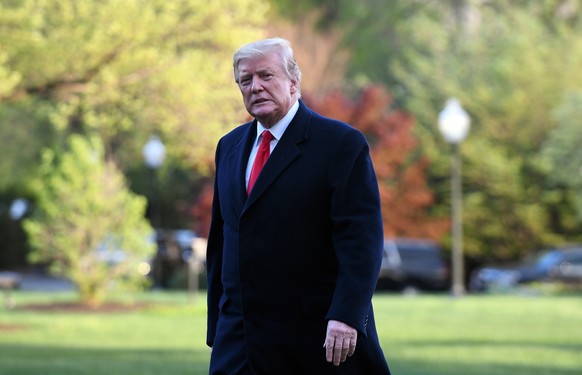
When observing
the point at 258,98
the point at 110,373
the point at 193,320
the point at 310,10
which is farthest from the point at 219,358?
the point at 310,10

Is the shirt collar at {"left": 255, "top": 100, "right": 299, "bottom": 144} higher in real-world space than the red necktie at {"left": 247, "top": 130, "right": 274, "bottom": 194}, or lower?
higher

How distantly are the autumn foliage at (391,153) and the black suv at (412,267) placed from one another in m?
1.21

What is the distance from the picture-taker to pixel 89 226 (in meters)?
24.0

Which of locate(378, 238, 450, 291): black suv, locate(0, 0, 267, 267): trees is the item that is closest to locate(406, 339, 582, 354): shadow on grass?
locate(0, 0, 267, 267): trees

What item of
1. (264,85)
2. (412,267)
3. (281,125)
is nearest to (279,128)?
(281,125)

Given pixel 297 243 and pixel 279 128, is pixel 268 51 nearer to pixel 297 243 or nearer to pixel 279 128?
pixel 279 128

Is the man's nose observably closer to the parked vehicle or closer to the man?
the man

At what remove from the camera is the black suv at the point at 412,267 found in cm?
3597

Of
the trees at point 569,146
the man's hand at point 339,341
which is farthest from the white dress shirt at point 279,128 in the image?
the trees at point 569,146

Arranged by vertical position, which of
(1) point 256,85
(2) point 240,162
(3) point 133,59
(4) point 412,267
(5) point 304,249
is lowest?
(5) point 304,249

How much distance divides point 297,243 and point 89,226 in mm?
19458

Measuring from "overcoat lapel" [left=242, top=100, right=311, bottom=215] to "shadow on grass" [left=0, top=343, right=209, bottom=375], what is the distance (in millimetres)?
7258

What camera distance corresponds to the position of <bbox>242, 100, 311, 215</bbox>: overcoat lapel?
193 inches

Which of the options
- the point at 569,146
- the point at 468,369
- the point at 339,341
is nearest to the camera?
the point at 339,341
